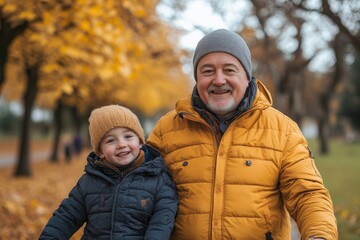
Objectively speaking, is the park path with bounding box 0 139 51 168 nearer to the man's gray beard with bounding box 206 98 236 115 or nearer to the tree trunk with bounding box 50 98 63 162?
the tree trunk with bounding box 50 98 63 162

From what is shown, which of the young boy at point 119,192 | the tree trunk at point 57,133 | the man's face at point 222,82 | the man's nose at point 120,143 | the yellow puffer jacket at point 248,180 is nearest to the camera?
the yellow puffer jacket at point 248,180

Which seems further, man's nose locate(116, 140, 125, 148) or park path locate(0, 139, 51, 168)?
park path locate(0, 139, 51, 168)

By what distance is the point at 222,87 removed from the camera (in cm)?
299

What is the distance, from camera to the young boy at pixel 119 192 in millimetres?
2867

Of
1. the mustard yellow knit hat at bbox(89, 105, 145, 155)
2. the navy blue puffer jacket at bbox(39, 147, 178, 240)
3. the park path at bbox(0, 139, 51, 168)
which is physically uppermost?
the mustard yellow knit hat at bbox(89, 105, 145, 155)

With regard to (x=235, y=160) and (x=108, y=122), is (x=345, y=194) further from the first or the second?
(x=108, y=122)

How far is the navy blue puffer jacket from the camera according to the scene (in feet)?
9.36

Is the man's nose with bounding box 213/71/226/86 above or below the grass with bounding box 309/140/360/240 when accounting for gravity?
above

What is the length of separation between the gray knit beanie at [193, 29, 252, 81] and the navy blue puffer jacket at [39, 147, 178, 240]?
0.81 metres

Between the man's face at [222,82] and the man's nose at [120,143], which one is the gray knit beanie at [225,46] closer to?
the man's face at [222,82]

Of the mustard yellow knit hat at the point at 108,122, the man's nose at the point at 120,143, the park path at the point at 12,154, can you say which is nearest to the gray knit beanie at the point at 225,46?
the mustard yellow knit hat at the point at 108,122

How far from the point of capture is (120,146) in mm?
3088

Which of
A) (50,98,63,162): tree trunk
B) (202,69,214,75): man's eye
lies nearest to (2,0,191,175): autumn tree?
(202,69,214,75): man's eye

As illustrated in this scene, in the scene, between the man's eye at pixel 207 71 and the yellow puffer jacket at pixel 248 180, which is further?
the man's eye at pixel 207 71
